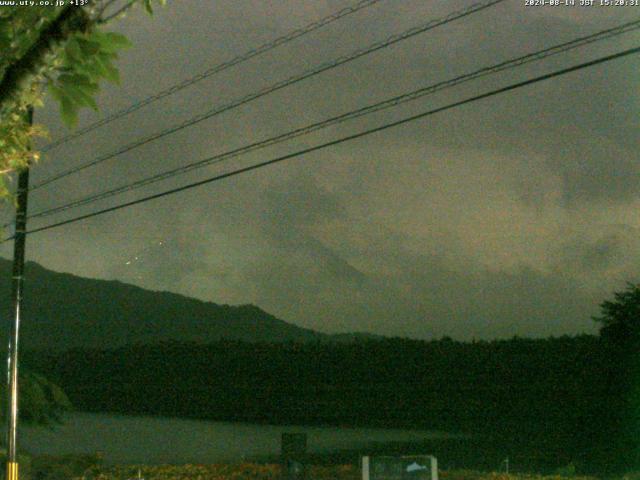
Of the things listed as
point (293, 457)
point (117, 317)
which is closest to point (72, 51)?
point (293, 457)

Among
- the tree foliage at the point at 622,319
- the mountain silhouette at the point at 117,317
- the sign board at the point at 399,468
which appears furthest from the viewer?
the mountain silhouette at the point at 117,317

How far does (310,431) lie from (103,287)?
130 feet

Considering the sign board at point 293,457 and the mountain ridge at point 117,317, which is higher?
the mountain ridge at point 117,317

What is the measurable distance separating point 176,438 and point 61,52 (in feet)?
89.4

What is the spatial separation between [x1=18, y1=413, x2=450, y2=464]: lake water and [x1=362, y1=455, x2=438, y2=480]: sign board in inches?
457

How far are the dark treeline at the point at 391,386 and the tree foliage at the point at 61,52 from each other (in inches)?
711

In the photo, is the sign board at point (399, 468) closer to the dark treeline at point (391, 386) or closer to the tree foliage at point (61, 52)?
the tree foliage at point (61, 52)

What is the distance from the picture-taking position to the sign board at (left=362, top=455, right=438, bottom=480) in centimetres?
1165

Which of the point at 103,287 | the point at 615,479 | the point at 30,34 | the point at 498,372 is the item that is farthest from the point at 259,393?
the point at 103,287

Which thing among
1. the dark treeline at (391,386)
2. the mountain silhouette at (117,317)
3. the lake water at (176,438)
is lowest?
the lake water at (176,438)

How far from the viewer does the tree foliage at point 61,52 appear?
373 centimetres

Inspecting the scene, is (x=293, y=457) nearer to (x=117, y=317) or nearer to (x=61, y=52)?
(x=61, y=52)

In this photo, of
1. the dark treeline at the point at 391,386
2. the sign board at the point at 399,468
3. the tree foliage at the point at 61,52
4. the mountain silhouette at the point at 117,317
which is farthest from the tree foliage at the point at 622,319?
the mountain silhouette at the point at 117,317

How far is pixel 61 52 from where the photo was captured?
3.98 metres
